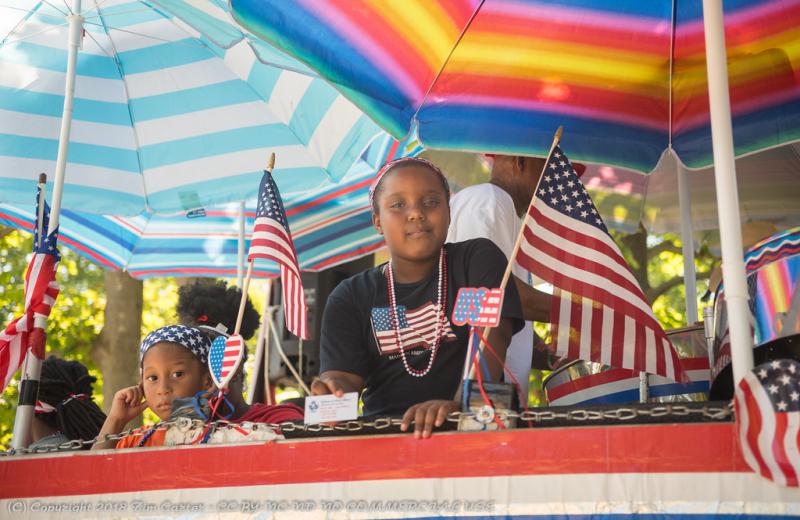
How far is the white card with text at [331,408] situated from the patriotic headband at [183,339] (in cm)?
117

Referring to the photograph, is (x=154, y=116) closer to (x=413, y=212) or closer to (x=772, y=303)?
(x=413, y=212)

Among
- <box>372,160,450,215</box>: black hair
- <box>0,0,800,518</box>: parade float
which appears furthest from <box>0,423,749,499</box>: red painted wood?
<box>372,160,450,215</box>: black hair

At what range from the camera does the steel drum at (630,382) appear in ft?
11.1

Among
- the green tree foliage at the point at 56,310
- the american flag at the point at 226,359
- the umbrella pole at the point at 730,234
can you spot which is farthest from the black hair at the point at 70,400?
the green tree foliage at the point at 56,310

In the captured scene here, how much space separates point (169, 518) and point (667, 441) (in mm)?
1343

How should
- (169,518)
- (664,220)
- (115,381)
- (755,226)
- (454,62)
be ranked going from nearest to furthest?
(169,518)
(454,62)
(755,226)
(664,220)
(115,381)

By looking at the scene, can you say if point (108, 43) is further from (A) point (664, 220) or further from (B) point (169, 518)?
(A) point (664, 220)

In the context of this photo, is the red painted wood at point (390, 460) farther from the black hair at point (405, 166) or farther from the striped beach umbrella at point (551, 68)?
the striped beach umbrella at point (551, 68)

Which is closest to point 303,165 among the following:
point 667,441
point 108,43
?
point 108,43

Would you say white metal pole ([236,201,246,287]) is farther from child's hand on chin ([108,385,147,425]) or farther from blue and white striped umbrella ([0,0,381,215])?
child's hand on chin ([108,385,147,425])

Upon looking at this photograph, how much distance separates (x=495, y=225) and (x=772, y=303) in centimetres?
131

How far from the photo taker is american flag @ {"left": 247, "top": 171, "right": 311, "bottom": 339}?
3.28 meters

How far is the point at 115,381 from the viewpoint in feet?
27.0

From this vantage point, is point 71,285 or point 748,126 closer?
point 748,126
